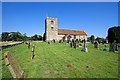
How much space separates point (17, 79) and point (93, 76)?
367 cm

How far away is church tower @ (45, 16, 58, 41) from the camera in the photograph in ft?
275

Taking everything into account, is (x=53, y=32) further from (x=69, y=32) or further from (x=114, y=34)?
(x=114, y=34)

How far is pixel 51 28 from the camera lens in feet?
280

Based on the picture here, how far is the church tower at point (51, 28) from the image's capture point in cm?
8374

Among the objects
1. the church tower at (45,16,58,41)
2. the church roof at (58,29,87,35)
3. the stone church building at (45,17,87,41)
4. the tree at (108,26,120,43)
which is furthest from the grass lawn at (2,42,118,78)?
the church roof at (58,29,87,35)

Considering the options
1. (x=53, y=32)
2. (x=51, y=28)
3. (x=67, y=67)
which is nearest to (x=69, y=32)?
(x=53, y=32)

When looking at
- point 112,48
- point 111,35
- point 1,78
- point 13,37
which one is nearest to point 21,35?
point 13,37

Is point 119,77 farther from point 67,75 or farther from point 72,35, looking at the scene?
point 72,35

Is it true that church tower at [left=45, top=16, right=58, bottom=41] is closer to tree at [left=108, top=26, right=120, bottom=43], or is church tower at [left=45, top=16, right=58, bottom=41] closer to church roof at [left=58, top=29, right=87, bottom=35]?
church roof at [left=58, top=29, right=87, bottom=35]

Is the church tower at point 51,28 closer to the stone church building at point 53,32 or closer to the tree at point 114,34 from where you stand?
the stone church building at point 53,32

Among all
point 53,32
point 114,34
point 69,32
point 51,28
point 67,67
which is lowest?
point 67,67

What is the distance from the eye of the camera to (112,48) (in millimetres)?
24781

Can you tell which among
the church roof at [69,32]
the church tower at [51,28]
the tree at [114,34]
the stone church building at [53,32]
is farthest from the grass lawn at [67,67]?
the church roof at [69,32]

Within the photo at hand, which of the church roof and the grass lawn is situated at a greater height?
the church roof
